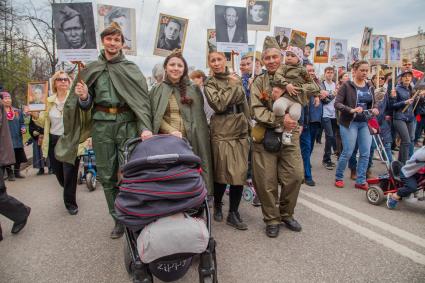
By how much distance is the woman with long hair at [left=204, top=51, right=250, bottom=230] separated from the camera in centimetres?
327

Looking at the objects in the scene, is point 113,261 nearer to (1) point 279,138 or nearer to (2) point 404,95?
(1) point 279,138

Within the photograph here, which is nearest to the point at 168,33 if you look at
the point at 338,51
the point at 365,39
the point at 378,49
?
the point at 365,39

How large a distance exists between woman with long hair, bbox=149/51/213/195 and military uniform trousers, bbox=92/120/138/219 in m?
0.33

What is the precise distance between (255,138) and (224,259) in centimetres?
131

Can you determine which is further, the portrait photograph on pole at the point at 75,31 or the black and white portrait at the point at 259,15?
the black and white portrait at the point at 259,15

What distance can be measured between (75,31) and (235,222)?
2.87 m

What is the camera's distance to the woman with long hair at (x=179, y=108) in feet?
10.5

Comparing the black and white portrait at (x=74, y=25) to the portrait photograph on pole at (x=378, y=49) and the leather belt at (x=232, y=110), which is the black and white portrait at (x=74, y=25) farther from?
the portrait photograph on pole at (x=378, y=49)

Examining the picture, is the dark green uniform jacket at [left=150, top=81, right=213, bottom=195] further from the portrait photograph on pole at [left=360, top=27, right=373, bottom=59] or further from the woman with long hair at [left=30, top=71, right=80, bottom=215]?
the portrait photograph on pole at [left=360, top=27, right=373, bottom=59]

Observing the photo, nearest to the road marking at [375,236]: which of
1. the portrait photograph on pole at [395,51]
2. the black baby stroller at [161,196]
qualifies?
the black baby stroller at [161,196]

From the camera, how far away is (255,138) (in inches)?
132

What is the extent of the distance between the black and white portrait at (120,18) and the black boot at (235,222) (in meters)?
2.85

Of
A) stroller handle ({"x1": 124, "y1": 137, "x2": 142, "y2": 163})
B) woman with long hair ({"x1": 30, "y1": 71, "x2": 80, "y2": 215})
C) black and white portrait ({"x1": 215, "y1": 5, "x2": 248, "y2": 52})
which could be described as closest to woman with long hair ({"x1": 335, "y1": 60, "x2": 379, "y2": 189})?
black and white portrait ({"x1": 215, "y1": 5, "x2": 248, "y2": 52})

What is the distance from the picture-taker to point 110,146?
→ 320 centimetres
